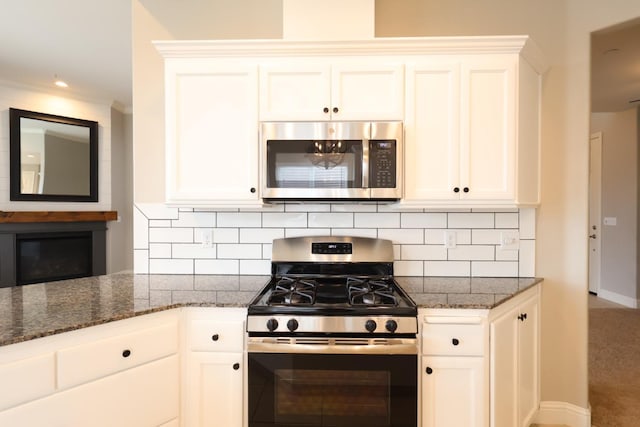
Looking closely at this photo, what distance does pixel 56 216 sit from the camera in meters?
4.05

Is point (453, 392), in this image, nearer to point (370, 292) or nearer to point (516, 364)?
point (516, 364)

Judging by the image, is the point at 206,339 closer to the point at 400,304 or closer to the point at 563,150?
the point at 400,304

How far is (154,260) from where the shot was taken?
216 cm

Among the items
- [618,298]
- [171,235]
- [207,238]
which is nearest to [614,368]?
[618,298]

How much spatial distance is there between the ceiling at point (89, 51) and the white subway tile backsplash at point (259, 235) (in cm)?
210

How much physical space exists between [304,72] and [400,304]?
1337 millimetres

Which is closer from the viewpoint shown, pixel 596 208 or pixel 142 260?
pixel 142 260

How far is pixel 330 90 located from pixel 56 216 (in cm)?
413

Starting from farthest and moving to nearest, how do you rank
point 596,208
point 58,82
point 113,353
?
1. point 596,208
2. point 58,82
3. point 113,353

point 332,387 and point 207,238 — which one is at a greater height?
point 207,238

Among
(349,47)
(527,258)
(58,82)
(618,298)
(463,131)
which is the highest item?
(58,82)

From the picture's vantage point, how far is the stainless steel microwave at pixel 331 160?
175 centimetres

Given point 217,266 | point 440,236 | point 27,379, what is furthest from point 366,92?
point 27,379

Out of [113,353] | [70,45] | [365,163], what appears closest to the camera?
[113,353]
